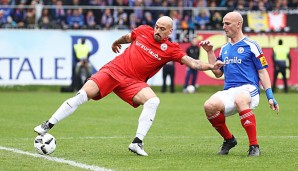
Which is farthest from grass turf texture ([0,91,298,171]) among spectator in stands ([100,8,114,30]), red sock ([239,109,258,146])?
spectator in stands ([100,8,114,30])

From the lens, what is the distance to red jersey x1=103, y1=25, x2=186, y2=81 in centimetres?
1255

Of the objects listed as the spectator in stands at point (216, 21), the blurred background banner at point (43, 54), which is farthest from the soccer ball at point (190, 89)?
the blurred background banner at point (43, 54)

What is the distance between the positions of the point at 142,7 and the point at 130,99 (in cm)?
2263

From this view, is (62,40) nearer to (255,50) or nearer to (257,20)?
(257,20)

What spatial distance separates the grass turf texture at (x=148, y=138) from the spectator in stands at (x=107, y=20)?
25.0 ft

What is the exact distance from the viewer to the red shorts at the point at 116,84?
489 inches

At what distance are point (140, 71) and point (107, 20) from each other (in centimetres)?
2164

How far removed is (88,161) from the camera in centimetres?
1108

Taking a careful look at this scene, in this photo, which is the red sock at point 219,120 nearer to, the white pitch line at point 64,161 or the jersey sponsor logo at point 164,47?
the jersey sponsor logo at point 164,47

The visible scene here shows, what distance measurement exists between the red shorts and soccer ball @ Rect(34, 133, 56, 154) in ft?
3.36

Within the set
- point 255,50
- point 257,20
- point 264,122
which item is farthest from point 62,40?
point 255,50

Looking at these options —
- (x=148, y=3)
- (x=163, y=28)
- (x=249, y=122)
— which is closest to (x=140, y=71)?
(x=163, y=28)

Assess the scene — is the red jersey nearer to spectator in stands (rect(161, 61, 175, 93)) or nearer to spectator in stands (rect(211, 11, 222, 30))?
spectator in stands (rect(161, 61, 175, 93))

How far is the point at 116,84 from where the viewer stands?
12562 mm
